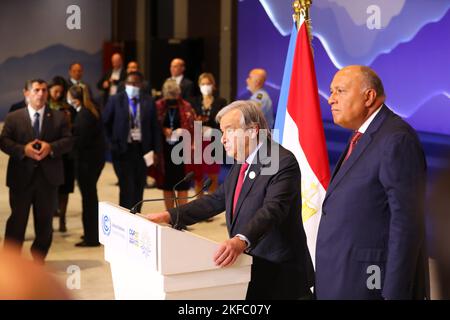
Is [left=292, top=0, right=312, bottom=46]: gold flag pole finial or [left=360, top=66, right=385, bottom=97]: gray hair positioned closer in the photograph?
[left=360, top=66, right=385, bottom=97]: gray hair

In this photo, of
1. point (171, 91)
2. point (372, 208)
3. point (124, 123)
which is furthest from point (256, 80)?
point (372, 208)

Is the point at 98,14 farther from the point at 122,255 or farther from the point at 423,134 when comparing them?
the point at 122,255

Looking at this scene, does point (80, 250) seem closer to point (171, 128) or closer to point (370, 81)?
point (171, 128)

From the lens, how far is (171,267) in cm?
252

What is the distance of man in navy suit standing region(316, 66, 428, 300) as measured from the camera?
2.73 metres

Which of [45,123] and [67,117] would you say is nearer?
[45,123]

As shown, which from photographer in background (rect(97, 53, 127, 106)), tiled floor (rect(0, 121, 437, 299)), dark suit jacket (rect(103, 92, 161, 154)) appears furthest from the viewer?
photographer in background (rect(97, 53, 127, 106))

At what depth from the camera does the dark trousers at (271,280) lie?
307cm

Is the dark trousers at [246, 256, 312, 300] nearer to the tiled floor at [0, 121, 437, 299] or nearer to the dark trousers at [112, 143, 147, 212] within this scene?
the tiled floor at [0, 121, 437, 299]

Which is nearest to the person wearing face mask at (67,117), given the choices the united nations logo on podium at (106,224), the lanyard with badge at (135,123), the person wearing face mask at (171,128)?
the lanyard with badge at (135,123)

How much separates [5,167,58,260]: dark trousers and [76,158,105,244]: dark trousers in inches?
36.2

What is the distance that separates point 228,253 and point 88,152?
467cm

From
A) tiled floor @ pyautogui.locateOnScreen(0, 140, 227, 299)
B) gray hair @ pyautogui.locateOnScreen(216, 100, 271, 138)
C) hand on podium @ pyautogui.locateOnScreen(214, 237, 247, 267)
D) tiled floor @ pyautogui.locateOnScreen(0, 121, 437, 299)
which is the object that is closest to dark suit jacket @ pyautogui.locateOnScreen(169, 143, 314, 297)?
gray hair @ pyautogui.locateOnScreen(216, 100, 271, 138)

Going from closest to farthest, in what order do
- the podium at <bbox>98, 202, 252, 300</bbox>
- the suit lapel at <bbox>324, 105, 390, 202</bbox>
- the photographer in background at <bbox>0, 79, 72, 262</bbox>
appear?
1. the podium at <bbox>98, 202, 252, 300</bbox>
2. the suit lapel at <bbox>324, 105, 390, 202</bbox>
3. the photographer in background at <bbox>0, 79, 72, 262</bbox>
